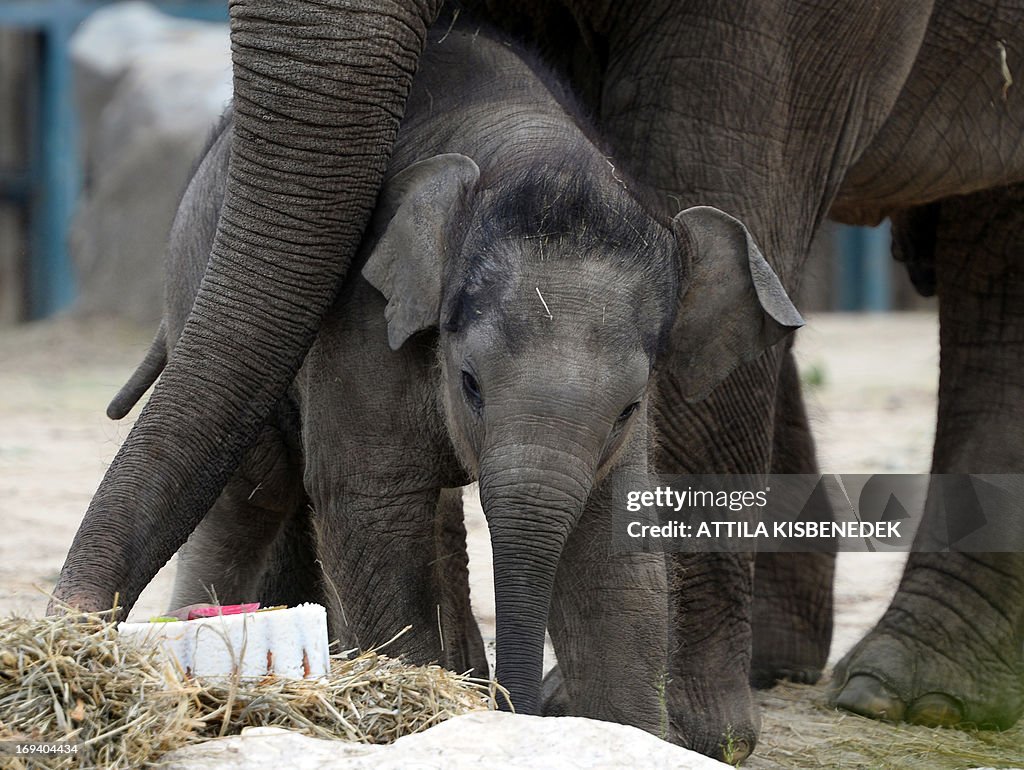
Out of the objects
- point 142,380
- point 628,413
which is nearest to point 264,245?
point 628,413

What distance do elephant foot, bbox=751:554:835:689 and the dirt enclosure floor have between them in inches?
5.2

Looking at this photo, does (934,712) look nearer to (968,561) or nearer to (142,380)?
(968,561)

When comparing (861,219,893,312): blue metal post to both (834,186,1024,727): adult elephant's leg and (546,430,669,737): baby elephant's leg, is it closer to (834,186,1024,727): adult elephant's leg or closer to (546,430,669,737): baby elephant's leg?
(834,186,1024,727): adult elephant's leg

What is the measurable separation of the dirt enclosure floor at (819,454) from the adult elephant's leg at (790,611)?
13cm

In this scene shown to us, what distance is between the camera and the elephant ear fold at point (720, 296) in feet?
12.8

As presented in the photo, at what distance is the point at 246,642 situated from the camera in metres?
3.31

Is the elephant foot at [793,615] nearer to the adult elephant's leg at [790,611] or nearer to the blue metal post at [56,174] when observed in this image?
the adult elephant's leg at [790,611]

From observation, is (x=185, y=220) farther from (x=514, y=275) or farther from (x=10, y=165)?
(x=10, y=165)

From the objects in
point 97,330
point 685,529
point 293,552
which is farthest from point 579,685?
point 97,330

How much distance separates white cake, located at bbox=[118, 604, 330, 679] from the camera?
10.8ft

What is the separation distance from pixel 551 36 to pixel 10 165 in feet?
44.1

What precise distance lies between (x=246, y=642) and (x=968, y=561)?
2.91 meters

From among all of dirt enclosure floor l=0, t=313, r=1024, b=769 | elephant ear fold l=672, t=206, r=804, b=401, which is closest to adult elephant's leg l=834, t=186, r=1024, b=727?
dirt enclosure floor l=0, t=313, r=1024, b=769

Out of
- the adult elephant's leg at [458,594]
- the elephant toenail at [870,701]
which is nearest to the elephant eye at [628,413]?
the adult elephant's leg at [458,594]
